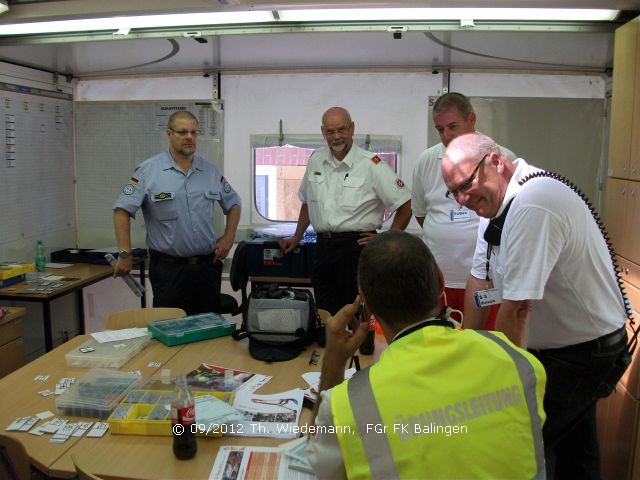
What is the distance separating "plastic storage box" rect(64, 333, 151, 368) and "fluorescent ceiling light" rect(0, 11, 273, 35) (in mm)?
1638

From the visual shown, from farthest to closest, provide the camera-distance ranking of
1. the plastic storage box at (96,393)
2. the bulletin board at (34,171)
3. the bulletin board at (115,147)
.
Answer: the bulletin board at (115,147) → the bulletin board at (34,171) → the plastic storage box at (96,393)

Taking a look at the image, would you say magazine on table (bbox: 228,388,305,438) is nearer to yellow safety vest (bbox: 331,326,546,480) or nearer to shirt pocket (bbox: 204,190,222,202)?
→ yellow safety vest (bbox: 331,326,546,480)

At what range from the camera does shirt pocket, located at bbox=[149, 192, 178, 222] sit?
11.1 feet

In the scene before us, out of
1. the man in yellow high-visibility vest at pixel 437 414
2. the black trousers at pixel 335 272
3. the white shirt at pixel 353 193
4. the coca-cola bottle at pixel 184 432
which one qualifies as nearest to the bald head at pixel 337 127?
the white shirt at pixel 353 193

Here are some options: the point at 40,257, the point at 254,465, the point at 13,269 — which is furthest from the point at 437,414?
the point at 40,257

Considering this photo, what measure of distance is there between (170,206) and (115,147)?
1.69 m

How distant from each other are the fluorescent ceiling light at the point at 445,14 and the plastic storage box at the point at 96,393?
1.85m

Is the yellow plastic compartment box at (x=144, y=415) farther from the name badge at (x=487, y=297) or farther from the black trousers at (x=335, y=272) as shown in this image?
the black trousers at (x=335, y=272)

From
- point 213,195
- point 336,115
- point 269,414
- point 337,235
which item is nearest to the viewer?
point 269,414

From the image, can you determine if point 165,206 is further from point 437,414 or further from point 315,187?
point 437,414

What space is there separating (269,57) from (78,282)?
2308 millimetres

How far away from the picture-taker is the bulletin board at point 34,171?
13.1 feet

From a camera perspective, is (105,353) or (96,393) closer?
(96,393)

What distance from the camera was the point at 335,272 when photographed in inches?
136
